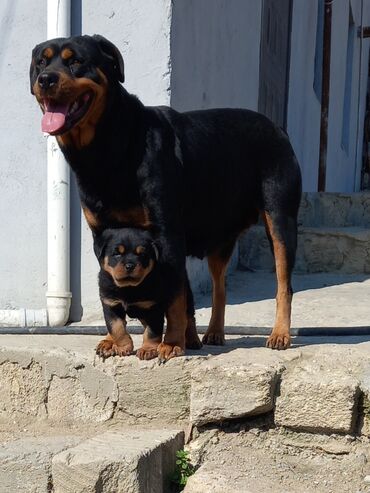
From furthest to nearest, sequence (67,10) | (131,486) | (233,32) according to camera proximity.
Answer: (233,32), (67,10), (131,486)

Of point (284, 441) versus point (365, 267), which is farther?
point (365, 267)

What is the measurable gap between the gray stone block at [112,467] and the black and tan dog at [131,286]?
47 centimetres

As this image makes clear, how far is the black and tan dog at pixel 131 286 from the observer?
152 inches

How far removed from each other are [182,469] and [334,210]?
4635 millimetres

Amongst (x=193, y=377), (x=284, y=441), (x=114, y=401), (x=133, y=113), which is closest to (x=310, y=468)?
(x=284, y=441)

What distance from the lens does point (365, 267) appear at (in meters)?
7.20

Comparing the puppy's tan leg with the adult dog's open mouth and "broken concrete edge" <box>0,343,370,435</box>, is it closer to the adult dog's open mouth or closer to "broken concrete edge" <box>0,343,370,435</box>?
"broken concrete edge" <box>0,343,370,435</box>

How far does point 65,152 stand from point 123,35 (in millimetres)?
1719

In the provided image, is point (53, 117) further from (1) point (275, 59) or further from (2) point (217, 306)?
(1) point (275, 59)

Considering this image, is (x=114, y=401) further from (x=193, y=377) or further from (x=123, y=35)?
(x=123, y=35)

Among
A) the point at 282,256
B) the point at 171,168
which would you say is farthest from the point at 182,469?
the point at 171,168

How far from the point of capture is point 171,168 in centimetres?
396

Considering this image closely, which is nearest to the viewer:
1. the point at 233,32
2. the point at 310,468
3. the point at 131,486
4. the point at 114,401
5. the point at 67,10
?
the point at 131,486

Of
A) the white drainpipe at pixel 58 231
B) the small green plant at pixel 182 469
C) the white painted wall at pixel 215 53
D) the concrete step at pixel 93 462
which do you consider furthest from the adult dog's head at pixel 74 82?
the white painted wall at pixel 215 53
